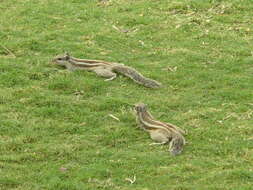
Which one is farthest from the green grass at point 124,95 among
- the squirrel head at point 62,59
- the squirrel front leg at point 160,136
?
the squirrel head at point 62,59

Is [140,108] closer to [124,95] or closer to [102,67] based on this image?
[124,95]

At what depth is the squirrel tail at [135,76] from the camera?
13875mm

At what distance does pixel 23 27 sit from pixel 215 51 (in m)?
4.68

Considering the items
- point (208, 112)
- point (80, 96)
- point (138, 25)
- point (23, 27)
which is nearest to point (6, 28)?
point (23, 27)

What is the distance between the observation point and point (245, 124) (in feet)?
39.8

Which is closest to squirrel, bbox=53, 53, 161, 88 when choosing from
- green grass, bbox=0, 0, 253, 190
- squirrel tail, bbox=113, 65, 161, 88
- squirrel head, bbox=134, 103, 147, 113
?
squirrel tail, bbox=113, 65, 161, 88

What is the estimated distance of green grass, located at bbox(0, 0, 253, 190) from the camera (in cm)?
1041

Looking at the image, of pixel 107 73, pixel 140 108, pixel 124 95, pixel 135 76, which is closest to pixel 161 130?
A: pixel 140 108

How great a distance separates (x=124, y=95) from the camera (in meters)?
13.5

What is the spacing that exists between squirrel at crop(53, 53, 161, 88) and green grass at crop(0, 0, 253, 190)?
15 cm

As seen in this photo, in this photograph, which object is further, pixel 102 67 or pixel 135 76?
pixel 102 67

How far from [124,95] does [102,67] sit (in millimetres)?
1068

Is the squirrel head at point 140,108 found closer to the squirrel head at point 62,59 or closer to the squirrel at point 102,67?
the squirrel at point 102,67

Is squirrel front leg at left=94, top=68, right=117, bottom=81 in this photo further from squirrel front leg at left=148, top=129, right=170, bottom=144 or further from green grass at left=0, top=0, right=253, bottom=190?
squirrel front leg at left=148, top=129, right=170, bottom=144
